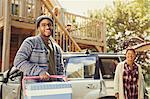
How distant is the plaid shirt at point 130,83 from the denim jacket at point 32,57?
6.15 feet

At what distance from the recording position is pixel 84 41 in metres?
11.5

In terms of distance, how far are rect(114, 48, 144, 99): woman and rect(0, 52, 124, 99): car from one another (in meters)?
0.89

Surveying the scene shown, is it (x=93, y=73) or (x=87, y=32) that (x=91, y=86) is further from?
(x=87, y=32)

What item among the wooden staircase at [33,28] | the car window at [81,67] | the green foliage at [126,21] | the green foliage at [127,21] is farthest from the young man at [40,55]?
the green foliage at [127,21]

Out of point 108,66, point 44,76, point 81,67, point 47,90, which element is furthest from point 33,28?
point 47,90

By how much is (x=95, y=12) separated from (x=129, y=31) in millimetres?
4082


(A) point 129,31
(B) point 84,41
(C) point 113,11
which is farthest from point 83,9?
(B) point 84,41

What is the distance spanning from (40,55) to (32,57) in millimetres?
85

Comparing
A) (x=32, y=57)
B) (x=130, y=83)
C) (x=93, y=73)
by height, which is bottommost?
(x=130, y=83)

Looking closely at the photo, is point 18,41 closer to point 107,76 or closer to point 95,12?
point 107,76

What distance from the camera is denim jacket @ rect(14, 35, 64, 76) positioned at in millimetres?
3123

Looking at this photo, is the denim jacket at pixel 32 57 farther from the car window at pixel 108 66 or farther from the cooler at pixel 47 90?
the car window at pixel 108 66

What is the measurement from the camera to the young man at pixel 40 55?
3.13 metres

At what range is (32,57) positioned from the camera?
320cm
